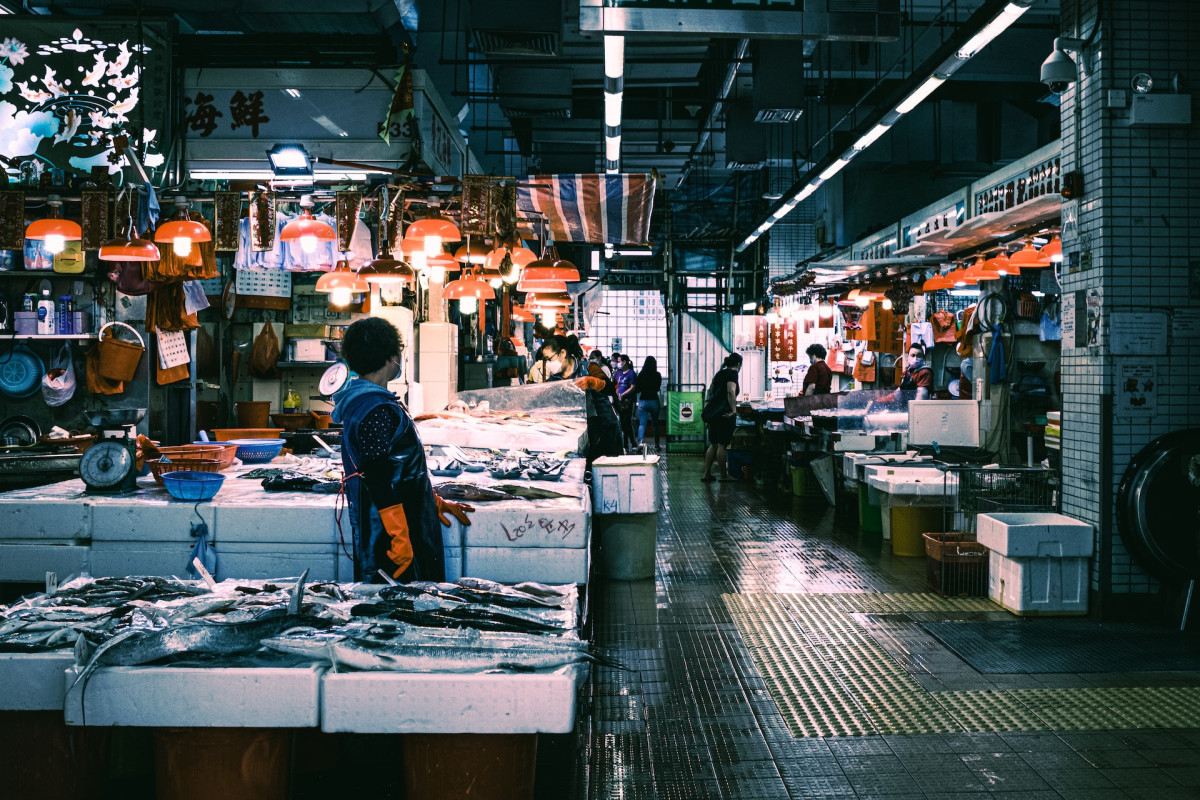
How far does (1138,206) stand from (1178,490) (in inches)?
82.7

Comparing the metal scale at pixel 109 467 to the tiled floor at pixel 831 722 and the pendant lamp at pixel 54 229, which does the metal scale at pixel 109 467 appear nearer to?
the pendant lamp at pixel 54 229

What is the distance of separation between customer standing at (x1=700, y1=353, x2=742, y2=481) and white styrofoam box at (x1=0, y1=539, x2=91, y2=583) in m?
10.5

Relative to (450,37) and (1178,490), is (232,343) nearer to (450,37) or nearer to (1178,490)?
(450,37)

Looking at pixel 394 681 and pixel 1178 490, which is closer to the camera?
pixel 394 681

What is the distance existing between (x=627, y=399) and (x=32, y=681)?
16.0 meters

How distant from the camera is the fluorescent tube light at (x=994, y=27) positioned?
6.29m

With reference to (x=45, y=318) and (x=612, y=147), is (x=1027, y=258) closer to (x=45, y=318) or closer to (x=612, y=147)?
(x=612, y=147)

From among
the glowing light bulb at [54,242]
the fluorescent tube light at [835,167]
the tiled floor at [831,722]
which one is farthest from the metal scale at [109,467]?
the fluorescent tube light at [835,167]

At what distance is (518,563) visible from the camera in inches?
194

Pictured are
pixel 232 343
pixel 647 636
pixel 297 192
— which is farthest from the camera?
pixel 232 343

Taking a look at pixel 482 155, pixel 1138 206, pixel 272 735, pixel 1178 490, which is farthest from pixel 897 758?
pixel 482 155

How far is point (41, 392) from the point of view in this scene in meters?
9.67

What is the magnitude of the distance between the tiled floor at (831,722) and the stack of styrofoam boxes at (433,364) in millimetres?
4363

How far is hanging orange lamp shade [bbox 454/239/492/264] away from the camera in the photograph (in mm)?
8961
